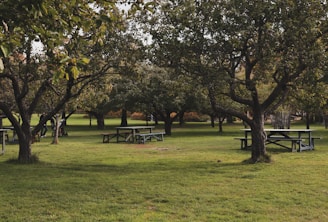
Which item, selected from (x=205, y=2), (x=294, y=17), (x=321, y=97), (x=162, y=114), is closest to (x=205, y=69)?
(x=205, y=2)

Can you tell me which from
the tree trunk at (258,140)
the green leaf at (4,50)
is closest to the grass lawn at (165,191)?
the tree trunk at (258,140)

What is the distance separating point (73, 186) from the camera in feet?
26.9

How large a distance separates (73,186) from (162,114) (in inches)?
800

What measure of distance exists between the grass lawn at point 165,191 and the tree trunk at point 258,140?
419 millimetres

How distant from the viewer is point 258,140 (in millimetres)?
11289

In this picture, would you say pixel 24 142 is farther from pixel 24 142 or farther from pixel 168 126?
pixel 168 126

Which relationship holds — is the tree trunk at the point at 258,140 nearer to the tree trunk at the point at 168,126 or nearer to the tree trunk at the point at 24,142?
the tree trunk at the point at 24,142

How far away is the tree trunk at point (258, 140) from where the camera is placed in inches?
445

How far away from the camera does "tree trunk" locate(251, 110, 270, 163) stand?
445 inches

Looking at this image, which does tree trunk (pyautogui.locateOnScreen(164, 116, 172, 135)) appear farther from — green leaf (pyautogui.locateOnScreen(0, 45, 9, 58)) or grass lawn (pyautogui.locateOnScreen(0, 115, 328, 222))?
green leaf (pyautogui.locateOnScreen(0, 45, 9, 58))

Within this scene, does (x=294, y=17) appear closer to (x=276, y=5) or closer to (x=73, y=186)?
(x=276, y=5)

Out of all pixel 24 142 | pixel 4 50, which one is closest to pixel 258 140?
pixel 24 142

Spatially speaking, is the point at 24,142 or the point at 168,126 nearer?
the point at 24,142

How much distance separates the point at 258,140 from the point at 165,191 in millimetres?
4530
